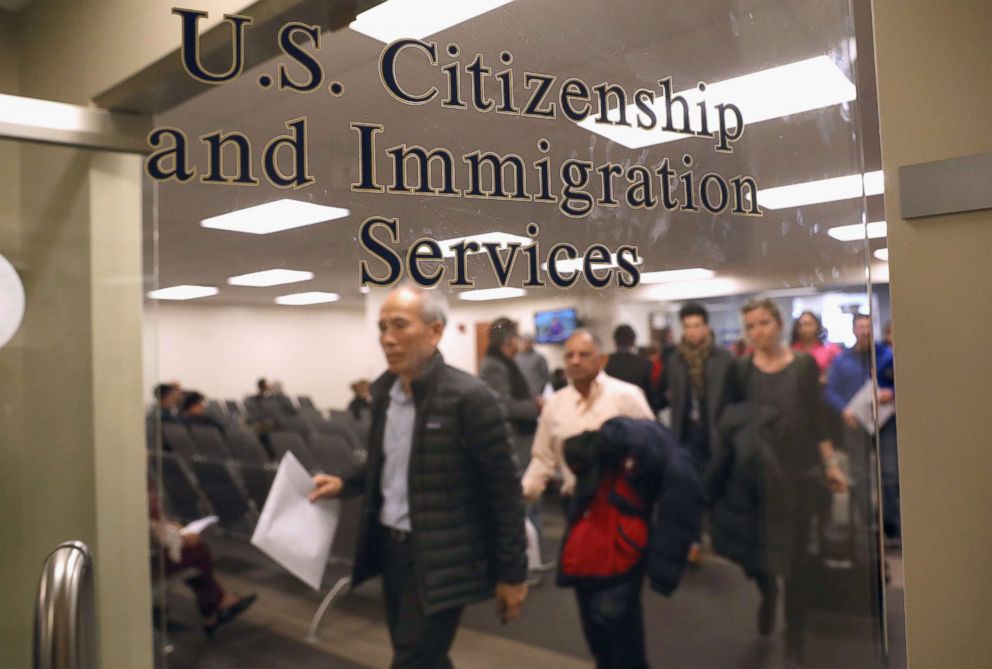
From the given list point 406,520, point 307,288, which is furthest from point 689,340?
point 307,288

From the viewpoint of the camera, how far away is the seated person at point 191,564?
1.20 m

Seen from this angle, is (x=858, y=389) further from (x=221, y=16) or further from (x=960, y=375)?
(x=221, y=16)

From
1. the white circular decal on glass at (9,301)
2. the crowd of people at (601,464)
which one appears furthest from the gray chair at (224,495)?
the white circular decal on glass at (9,301)

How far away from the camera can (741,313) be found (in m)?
1.62

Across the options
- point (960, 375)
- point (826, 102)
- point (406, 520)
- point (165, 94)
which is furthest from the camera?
point (826, 102)

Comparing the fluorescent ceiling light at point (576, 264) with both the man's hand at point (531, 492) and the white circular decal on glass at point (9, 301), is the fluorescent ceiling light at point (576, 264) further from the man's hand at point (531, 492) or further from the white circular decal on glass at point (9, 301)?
the white circular decal on glass at point (9, 301)

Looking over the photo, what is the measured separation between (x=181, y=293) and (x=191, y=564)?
1.54 feet

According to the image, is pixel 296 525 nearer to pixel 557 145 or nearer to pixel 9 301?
pixel 9 301

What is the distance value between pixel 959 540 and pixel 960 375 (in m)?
0.37

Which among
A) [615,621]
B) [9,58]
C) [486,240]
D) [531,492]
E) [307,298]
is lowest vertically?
[615,621]

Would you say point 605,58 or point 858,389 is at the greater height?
point 605,58

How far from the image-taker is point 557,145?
4.51 ft

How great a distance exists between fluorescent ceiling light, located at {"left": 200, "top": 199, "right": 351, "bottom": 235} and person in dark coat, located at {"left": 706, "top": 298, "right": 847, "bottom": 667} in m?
0.99

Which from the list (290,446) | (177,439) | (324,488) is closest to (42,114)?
(177,439)
